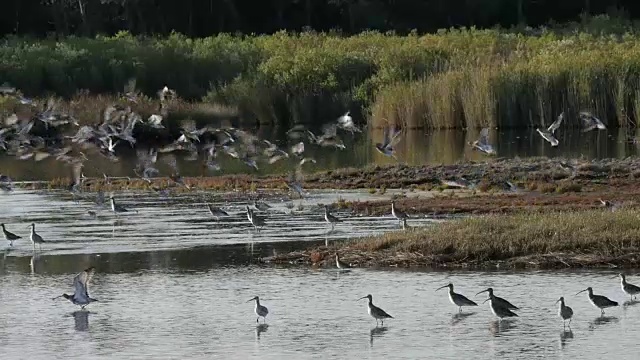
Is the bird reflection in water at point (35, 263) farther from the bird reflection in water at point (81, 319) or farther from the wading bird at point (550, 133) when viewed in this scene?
the wading bird at point (550, 133)

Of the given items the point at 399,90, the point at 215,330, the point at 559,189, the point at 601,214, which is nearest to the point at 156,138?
the point at 399,90

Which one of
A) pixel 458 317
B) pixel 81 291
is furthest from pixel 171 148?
pixel 458 317

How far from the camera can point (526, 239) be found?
→ 62.9 feet

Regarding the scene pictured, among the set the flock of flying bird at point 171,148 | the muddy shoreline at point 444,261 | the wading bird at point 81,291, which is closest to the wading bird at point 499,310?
the flock of flying bird at point 171,148

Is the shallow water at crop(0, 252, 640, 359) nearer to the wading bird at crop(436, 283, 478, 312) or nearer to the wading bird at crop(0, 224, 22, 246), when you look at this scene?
the wading bird at crop(436, 283, 478, 312)

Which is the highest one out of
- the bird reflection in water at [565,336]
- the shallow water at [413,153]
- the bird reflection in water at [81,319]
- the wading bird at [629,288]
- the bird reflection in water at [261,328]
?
the shallow water at [413,153]

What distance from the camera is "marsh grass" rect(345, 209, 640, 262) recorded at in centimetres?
1895

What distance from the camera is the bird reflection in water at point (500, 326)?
51.4ft

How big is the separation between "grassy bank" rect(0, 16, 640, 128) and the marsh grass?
24.2 metres

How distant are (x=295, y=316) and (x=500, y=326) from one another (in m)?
2.27

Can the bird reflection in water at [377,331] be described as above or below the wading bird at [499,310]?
below

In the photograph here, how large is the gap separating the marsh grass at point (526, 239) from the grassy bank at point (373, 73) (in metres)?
24.2

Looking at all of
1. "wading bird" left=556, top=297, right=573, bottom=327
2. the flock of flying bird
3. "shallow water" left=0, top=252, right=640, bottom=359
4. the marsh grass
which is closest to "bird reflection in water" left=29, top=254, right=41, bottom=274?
"shallow water" left=0, top=252, right=640, bottom=359

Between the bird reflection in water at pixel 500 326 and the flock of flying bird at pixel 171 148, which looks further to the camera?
the flock of flying bird at pixel 171 148
